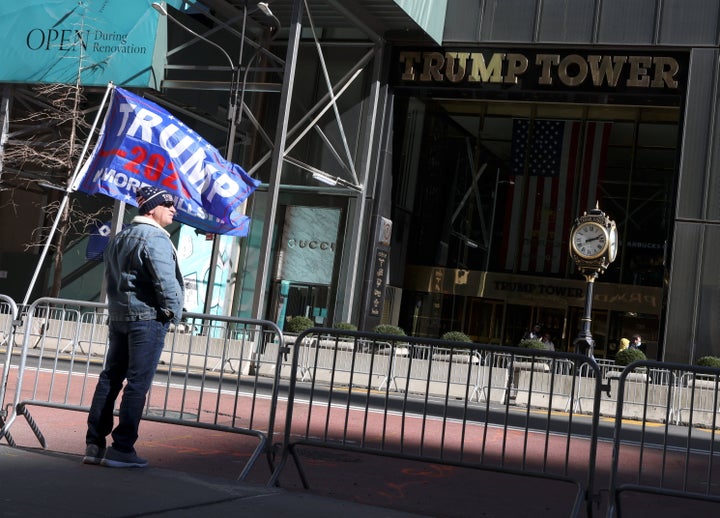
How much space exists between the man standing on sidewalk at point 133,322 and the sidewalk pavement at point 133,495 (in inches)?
8.9

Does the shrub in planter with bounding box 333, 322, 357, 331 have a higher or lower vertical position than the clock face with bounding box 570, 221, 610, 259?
lower

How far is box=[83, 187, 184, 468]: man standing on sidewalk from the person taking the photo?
663 cm

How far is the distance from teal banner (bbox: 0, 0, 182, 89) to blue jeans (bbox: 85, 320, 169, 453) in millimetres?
22391

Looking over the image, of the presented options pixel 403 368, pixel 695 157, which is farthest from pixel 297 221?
pixel 403 368

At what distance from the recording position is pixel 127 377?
266 inches

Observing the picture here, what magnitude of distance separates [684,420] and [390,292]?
2257 centimetres

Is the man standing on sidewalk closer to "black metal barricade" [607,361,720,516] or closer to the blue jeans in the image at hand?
the blue jeans

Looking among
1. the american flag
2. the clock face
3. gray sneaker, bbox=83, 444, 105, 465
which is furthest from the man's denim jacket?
the american flag

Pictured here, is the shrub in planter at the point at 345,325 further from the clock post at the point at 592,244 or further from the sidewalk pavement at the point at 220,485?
the sidewalk pavement at the point at 220,485

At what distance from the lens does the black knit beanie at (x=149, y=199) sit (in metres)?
6.86

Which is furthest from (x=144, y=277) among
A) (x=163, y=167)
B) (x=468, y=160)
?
(x=468, y=160)

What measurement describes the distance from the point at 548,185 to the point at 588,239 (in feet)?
53.3

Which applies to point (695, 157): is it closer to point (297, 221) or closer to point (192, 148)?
point (297, 221)

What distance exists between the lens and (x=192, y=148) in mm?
20609
